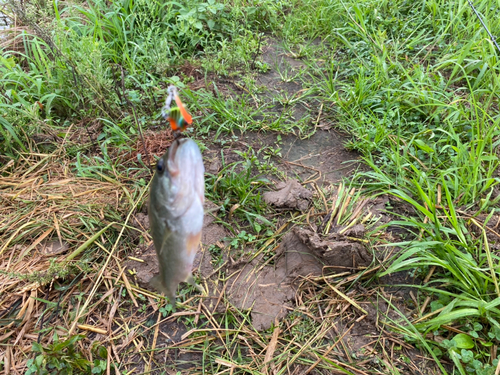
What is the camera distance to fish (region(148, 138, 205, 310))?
4.03 ft

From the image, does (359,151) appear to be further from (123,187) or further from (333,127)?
(123,187)

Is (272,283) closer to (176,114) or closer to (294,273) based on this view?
(294,273)

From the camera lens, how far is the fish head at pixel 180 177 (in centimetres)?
122

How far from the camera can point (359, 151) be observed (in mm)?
2992

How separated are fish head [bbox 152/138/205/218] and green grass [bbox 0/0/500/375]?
119 centimetres

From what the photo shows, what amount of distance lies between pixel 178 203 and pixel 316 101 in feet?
8.55

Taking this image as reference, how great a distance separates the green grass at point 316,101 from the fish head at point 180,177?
1194 millimetres

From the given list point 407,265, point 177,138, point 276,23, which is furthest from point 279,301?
point 276,23

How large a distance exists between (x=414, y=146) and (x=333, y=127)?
2.39ft

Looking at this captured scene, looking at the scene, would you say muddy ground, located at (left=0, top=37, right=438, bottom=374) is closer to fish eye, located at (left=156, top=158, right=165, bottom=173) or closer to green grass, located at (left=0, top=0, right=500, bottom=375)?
green grass, located at (left=0, top=0, right=500, bottom=375)

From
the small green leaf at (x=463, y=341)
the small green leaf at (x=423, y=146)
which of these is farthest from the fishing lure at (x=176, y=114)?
the small green leaf at (x=423, y=146)

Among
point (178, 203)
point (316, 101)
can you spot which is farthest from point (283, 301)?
point (316, 101)

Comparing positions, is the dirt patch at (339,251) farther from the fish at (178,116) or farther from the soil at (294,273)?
the fish at (178,116)

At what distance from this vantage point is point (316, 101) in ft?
11.5
